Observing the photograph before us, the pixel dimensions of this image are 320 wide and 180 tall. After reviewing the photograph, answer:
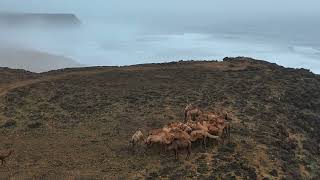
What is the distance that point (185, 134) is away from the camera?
78.8ft

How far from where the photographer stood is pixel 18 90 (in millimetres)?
33938

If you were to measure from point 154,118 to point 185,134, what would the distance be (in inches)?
249

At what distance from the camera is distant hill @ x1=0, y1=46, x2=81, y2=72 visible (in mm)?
95000

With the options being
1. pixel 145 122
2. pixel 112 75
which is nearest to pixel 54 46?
pixel 112 75

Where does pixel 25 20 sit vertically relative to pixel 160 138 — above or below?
above

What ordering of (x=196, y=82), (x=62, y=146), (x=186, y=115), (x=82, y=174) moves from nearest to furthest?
1. (x=82, y=174)
2. (x=62, y=146)
3. (x=186, y=115)
4. (x=196, y=82)

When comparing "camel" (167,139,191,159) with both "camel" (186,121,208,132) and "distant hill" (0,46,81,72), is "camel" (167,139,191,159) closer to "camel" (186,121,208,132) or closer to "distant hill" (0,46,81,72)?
"camel" (186,121,208,132)

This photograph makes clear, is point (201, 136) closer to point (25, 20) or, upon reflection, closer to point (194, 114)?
point (194, 114)

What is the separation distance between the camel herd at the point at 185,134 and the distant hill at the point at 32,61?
69.5 m

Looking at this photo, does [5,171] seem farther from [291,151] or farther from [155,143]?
[291,151]

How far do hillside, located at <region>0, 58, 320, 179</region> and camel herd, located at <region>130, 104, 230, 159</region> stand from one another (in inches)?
19.1

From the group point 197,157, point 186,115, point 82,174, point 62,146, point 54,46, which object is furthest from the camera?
point 54,46

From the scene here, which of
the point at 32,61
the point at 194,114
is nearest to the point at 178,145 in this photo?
the point at 194,114

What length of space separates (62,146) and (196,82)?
15.1 m
